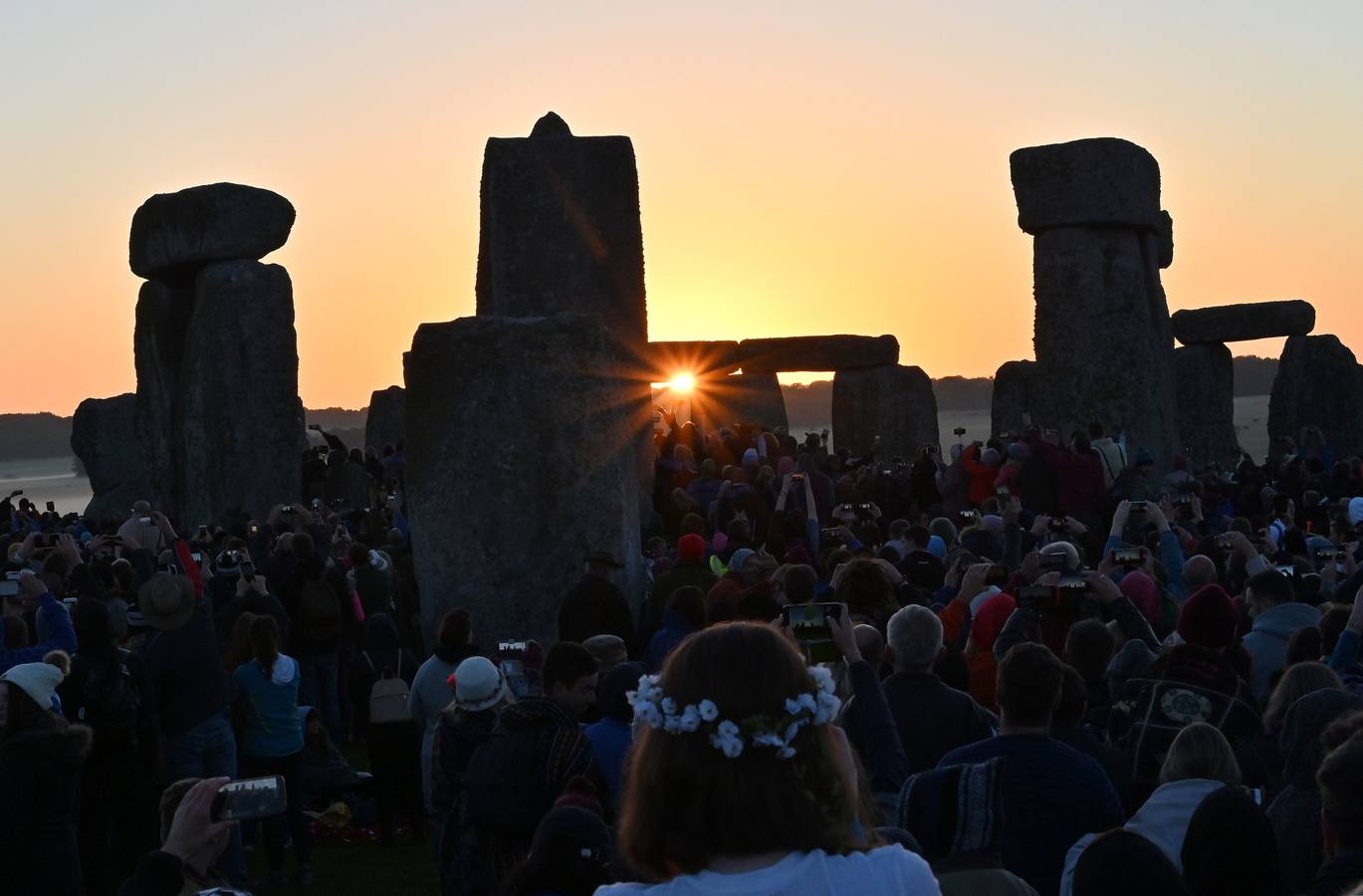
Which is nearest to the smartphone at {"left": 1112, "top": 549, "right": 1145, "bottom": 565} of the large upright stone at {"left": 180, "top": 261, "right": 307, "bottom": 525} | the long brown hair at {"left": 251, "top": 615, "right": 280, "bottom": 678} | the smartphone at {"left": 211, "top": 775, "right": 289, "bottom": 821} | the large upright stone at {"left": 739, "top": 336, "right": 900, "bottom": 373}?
the long brown hair at {"left": 251, "top": 615, "right": 280, "bottom": 678}

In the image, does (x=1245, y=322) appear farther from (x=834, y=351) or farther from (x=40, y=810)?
(x=40, y=810)

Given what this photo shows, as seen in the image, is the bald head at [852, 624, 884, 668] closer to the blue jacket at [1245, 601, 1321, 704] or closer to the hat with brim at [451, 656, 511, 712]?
the hat with brim at [451, 656, 511, 712]

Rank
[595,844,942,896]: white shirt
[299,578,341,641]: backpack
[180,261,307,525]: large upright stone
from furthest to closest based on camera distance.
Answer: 1. [180,261,307,525]: large upright stone
2. [299,578,341,641]: backpack
3. [595,844,942,896]: white shirt

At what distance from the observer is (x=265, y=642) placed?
9070mm

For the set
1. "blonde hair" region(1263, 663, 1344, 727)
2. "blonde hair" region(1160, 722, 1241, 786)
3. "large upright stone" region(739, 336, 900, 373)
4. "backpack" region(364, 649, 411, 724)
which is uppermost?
"large upright stone" region(739, 336, 900, 373)

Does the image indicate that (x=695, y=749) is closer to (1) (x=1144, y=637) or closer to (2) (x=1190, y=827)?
(2) (x=1190, y=827)

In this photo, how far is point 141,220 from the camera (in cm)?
2025

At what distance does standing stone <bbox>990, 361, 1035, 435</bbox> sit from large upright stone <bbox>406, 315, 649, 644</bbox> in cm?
1917

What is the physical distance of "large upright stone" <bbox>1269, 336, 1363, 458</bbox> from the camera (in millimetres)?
28125

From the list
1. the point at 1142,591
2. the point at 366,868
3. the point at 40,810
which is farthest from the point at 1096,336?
the point at 40,810

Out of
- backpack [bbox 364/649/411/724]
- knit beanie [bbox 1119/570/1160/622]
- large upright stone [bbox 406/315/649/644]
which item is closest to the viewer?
knit beanie [bbox 1119/570/1160/622]

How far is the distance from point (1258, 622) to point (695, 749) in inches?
192

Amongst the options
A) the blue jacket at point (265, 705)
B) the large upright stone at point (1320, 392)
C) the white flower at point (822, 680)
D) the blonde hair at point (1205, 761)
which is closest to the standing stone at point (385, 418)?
the large upright stone at point (1320, 392)

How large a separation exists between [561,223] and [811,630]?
10964 mm
